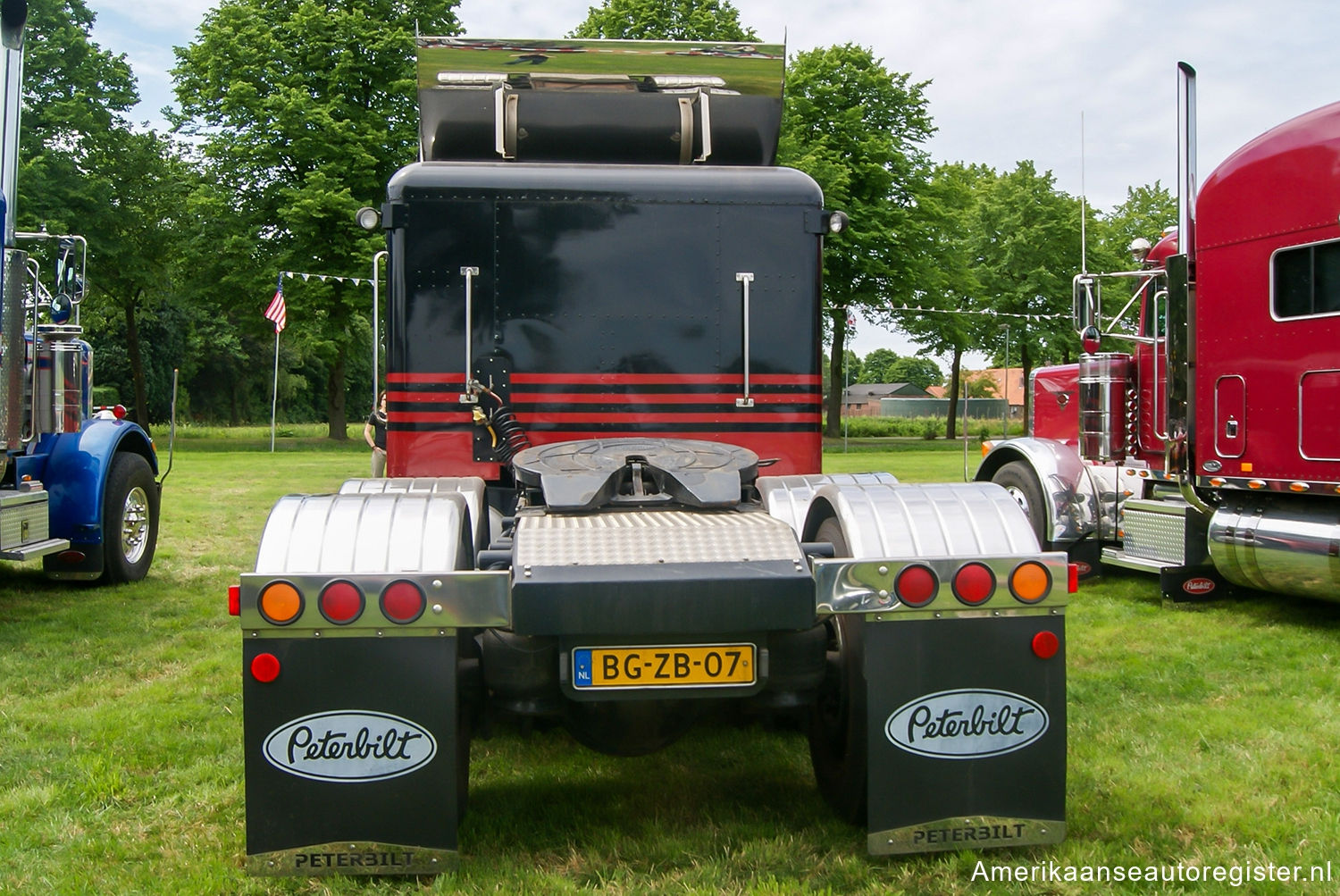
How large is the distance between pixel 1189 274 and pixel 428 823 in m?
6.68

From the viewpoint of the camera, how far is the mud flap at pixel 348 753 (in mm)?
3176

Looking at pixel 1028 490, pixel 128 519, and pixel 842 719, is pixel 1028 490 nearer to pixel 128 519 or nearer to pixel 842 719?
pixel 842 719

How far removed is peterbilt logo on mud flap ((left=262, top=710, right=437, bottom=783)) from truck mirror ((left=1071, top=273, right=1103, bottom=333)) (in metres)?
7.01

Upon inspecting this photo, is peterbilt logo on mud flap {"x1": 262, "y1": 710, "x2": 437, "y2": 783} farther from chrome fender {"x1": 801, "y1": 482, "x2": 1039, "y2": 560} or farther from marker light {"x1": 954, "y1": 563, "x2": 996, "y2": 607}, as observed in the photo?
marker light {"x1": 954, "y1": 563, "x2": 996, "y2": 607}

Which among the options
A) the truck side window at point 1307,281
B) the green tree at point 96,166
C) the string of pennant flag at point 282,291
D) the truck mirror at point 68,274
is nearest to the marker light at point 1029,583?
the truck side window at point 1307,281

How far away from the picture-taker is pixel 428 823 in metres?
3.22

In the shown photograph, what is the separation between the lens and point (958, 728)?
3.34 metres

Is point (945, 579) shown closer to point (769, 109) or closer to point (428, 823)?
point (428, 823)

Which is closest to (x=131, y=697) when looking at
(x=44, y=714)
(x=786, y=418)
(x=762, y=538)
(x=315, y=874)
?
(x=44, y=714)

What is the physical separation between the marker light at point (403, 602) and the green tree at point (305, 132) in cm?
2801

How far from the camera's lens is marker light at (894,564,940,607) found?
3330 mm

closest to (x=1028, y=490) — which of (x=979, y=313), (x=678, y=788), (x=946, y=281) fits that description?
(x=678, y=788)

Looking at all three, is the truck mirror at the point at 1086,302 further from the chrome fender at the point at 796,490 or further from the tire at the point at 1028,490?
the chrome fender at the point at 796,490

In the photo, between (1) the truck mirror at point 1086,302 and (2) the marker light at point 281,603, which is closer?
(2) the marker light at point 281,603
